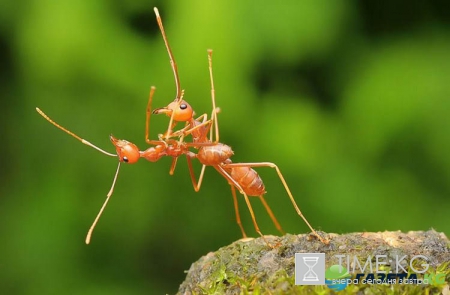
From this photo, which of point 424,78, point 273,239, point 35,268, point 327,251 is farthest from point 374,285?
point 35,268

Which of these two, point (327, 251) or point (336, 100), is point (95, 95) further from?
point (327, 251)

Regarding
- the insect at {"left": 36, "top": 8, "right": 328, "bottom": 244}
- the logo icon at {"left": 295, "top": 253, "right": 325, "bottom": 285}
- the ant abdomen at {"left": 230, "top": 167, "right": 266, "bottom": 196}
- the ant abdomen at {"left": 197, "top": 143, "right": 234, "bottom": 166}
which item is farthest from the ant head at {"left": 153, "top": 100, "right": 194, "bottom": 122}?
the logo icon at {"left": 295, "top": 253, "right": 325, "bottom": 285}

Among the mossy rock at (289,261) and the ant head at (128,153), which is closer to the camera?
the mossy rock at (289,261)

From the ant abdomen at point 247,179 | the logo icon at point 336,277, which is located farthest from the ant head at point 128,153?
the logo icon at point 336,277

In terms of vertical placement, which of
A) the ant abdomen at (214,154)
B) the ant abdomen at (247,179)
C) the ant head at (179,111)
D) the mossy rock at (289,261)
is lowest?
the mossy rock at (289,261)

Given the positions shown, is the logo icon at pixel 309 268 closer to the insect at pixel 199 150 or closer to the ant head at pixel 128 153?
the insect at pixel 199 150

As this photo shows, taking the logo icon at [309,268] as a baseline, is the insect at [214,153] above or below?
above

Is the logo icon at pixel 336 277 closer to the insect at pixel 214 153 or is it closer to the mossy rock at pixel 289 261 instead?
the mossy rock at pixel 289 261
